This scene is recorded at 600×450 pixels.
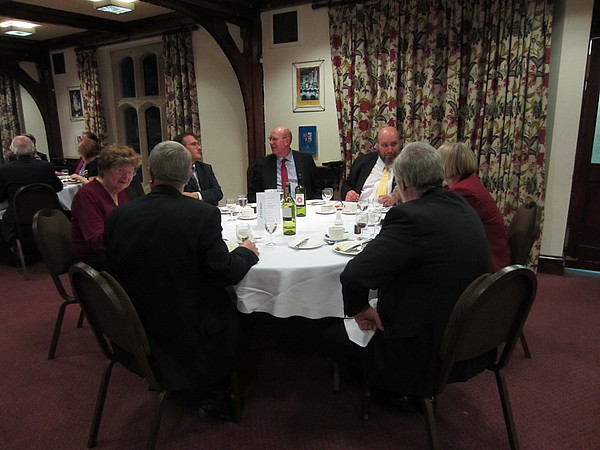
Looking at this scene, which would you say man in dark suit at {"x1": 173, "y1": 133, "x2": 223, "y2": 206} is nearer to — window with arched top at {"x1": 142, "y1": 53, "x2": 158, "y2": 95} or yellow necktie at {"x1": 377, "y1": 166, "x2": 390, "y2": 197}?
yellow necktie at {"x1": 377, "y1": 166, "x2": 390, "y2": 197}

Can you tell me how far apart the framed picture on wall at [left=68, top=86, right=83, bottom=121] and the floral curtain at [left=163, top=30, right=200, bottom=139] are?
7.87 feet

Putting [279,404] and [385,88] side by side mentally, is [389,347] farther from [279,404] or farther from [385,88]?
[385,88]

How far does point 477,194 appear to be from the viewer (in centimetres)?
216

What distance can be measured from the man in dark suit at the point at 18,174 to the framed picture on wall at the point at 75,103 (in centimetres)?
347

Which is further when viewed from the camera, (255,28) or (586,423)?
(255,28)

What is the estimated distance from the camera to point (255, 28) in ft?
16.0

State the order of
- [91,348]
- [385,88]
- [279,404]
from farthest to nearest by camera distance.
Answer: [385,88] → [91,348] → [279,404]

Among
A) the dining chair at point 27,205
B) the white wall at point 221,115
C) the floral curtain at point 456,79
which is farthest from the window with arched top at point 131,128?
the floral curtain at point 456,79

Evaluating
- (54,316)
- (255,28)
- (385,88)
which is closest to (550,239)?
(385,88)

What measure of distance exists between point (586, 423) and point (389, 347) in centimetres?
115

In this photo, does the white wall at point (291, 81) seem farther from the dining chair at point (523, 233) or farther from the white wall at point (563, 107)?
the dining chair at point (523, 233)

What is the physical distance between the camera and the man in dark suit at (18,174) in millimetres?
4062

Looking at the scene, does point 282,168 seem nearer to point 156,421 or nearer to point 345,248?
point 345,248

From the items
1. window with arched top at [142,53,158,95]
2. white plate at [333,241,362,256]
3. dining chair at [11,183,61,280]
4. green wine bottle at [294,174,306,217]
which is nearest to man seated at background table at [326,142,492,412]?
white plate at [333,241,362,256]
